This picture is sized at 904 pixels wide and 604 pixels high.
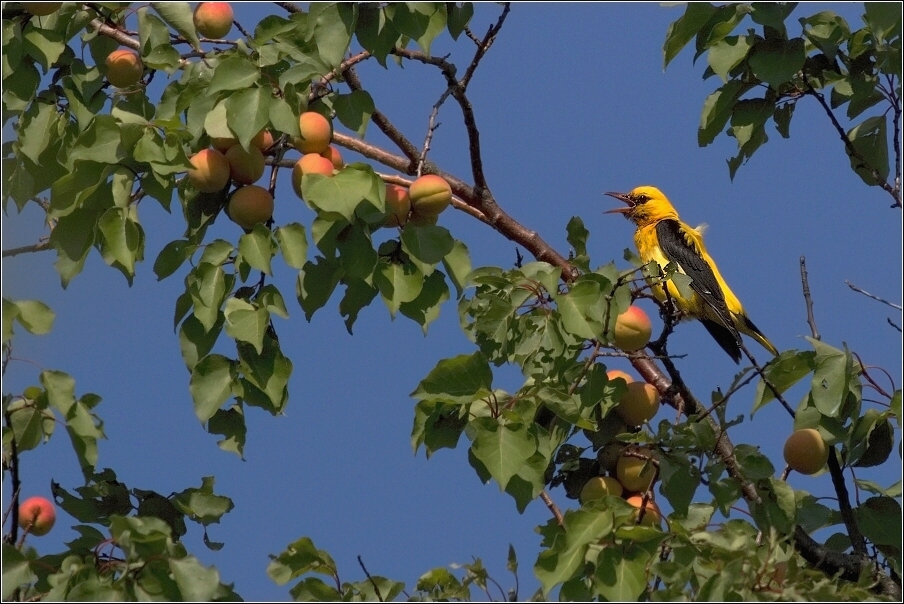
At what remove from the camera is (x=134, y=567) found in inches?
125

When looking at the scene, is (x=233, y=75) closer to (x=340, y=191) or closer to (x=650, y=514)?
(x=340, y=191)

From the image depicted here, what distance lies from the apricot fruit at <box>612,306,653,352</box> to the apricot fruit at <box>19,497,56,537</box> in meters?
2.03

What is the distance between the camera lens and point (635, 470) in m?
4.13

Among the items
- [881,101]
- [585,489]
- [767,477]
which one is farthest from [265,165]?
[881,101]

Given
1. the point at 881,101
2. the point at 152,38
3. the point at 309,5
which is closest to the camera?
the point at 309,5

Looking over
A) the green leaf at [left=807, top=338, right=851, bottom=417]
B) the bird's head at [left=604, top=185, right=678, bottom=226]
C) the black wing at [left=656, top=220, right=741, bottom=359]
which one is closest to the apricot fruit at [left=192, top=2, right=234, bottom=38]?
the green leaf at [left=807, top=338, right=851, bottom=417]

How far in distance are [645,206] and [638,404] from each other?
489 centimetres

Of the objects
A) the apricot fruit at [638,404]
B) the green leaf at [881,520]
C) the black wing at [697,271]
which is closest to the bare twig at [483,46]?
the apricot fruit at [638,404]

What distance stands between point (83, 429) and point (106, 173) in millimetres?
862

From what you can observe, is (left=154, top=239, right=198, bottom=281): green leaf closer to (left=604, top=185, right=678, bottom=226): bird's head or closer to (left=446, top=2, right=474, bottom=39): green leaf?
(left=446, top=2, right=474, bottom=39): green leaf

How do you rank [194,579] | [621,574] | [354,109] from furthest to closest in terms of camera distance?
[354,109], [621,574], [194,579]

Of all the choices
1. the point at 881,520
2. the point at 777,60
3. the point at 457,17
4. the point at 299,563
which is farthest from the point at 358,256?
the point at 881,520

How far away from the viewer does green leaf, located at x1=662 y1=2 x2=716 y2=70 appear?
14.8 ft

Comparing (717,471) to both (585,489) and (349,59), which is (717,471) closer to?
(585,489)
